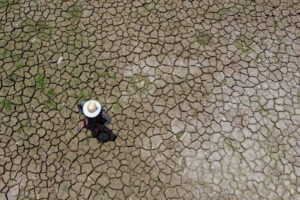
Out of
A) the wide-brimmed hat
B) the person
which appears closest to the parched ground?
the person

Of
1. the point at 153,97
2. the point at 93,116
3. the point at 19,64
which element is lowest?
the point at 153,97

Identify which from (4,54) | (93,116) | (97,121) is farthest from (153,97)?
(4,54)

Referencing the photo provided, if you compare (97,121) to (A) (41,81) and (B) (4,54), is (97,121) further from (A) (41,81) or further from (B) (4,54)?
(B) (4,54)

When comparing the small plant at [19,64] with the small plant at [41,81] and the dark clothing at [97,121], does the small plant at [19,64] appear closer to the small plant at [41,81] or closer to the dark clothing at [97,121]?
the small plant at [41,81]

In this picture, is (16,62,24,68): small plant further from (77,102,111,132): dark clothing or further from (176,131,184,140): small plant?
(176,131,184,140): small plant

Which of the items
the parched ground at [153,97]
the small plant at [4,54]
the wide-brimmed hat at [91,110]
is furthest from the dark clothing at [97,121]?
the small plant at [4,54]

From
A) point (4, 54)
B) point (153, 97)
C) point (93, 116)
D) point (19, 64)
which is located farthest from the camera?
point (4, 54)

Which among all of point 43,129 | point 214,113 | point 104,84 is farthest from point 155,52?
point 43,129

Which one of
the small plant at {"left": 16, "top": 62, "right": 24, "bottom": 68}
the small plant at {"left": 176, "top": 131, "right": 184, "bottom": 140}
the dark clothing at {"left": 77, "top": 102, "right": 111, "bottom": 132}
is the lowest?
the small plant at {"left": 176, "top": 131, "right": 184, "bottom": 140}
